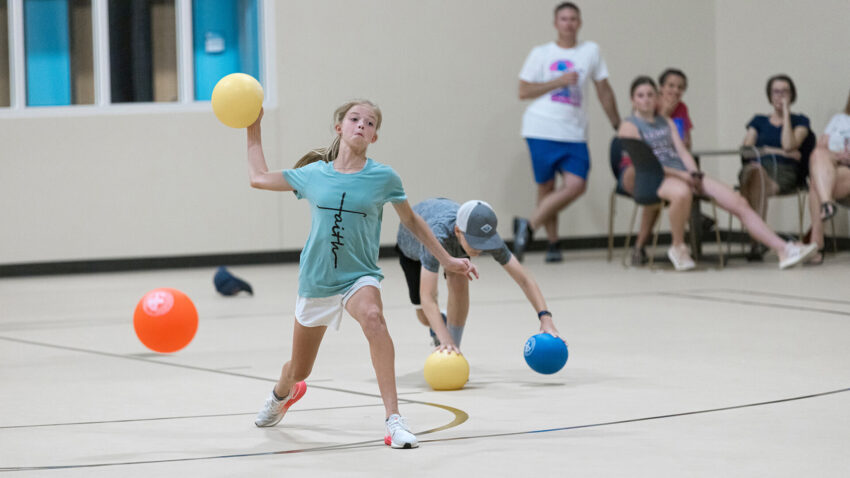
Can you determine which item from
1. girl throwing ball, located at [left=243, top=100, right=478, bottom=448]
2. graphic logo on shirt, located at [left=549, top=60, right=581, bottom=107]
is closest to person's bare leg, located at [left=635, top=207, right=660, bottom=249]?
graphic logo on shirt, located at [left=549, top=60, right=581, bottom=107]

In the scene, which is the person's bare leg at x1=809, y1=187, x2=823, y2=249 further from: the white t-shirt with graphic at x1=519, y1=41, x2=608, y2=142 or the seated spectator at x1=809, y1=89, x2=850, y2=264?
the white t-shirt with graphic at x1=519, y1=41, x2=608, y2=142

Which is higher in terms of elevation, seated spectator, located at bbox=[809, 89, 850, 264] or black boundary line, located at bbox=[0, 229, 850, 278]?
seated spectator, located at bbox=[809, 89, 850, 264]

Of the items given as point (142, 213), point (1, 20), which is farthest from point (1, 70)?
point (142, 213)

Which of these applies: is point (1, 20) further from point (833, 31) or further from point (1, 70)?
point (833, 31)

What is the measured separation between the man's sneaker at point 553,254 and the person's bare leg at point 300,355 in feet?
20.9

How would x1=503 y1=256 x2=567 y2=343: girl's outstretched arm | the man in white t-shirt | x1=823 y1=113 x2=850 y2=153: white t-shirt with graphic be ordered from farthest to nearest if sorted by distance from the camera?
the man in white t-shirt, x1=823 y1=113 x2=850 y2=153: white t-shirt with graphic, x1=503 y1=256 x2=567 y2=343: girl's outstretched arm

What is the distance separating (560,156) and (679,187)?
149 centimetres

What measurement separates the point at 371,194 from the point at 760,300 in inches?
158

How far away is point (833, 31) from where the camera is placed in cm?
987

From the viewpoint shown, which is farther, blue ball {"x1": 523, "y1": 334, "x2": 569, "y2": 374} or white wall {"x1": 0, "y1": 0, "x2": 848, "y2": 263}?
white wall {"x1": 0, "y1": 0, "x2": 848, "y2": 263}

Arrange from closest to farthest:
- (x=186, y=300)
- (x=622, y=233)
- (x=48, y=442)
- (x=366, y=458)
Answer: (x=366, y=458) < (x=48, y=442) < (x=186, y=300) < (x=622, y=233)

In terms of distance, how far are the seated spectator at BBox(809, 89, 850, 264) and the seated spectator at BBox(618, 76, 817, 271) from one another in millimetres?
325

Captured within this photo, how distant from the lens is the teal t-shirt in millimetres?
3633

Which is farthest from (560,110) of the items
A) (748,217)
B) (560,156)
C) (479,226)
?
(479,226)
